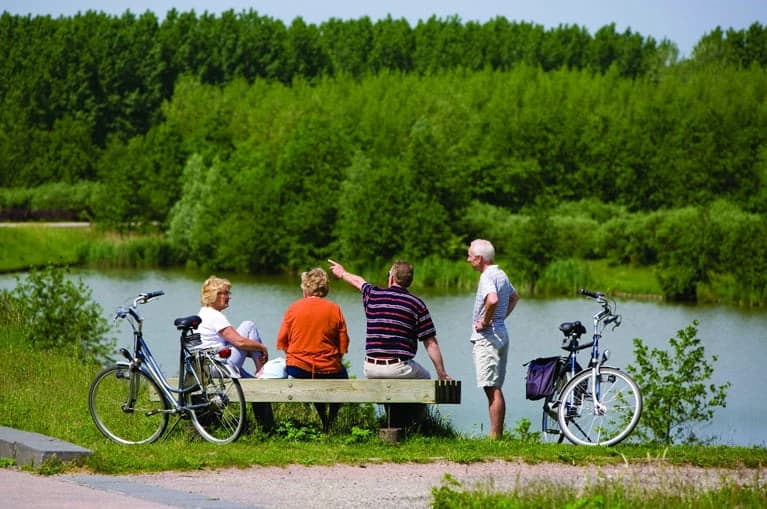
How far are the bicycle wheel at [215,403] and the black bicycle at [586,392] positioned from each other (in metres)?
2.35

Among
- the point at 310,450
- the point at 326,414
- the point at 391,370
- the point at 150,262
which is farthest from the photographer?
the point at 150,262

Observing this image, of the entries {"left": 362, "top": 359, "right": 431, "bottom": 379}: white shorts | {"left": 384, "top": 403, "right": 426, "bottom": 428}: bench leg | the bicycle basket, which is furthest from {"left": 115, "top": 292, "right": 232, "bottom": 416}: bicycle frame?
the bicycle basket

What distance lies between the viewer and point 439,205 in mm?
63500

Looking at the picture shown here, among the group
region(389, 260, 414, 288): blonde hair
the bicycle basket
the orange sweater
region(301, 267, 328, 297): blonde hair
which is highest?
region(389, 260, 414, 288): blonde hair

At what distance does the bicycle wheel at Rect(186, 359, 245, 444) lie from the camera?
10.7m

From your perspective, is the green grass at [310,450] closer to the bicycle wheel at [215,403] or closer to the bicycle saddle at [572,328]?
the bicycle wheel at [215,403]

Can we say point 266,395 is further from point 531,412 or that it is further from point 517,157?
point 517,157

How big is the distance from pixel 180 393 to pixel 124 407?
1.63 feet

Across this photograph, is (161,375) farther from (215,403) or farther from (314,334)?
(314,334)

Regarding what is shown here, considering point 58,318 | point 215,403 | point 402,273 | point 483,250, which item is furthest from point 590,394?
point 58,318

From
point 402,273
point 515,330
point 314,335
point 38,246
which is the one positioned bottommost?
point 515,330

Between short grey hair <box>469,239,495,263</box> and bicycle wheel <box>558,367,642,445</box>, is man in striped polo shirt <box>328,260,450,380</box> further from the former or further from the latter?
bicycle wheel <box>558,367,642,445</box>

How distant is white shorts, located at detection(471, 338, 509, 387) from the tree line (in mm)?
40081

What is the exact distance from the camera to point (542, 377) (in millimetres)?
11273
